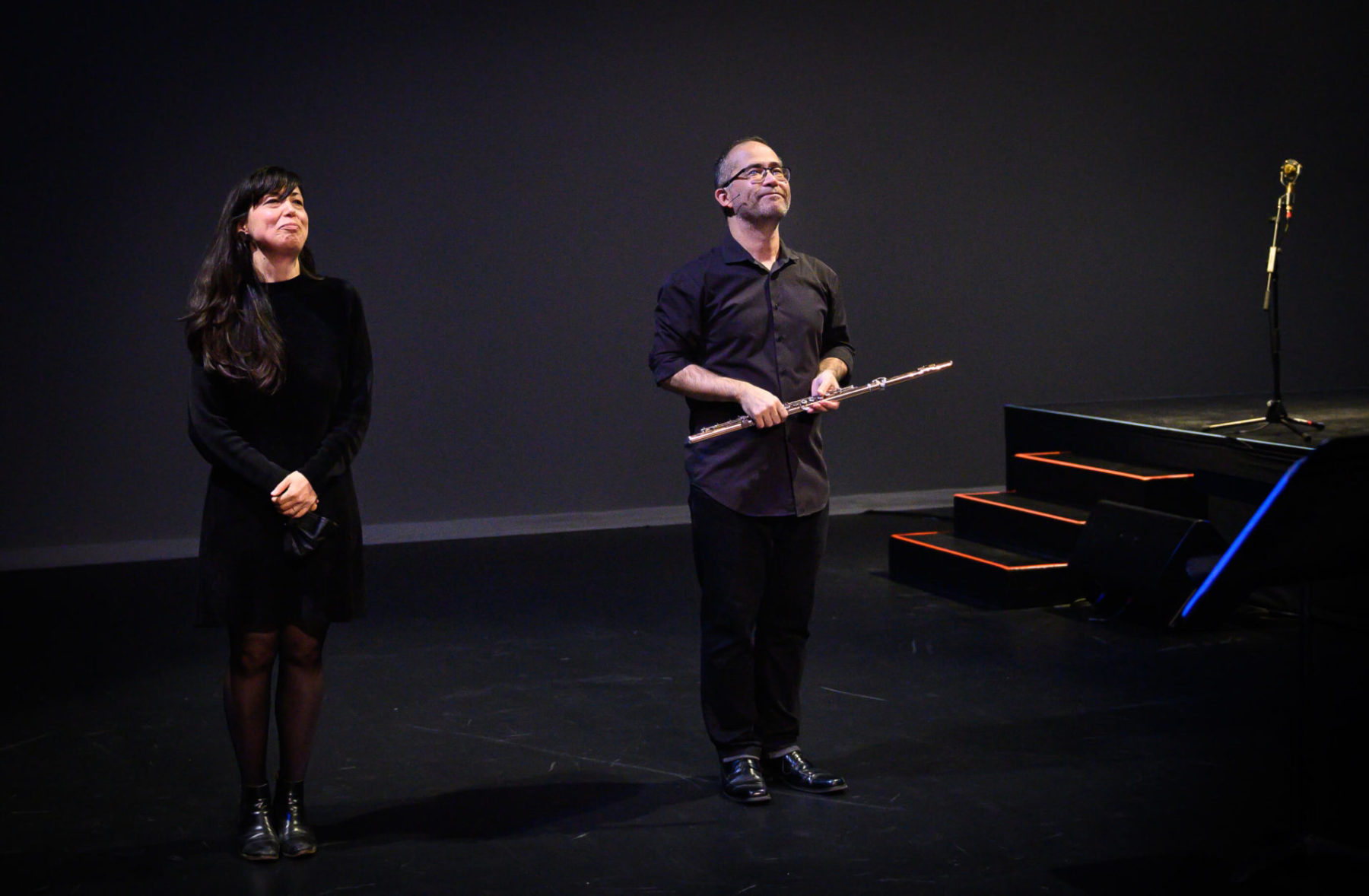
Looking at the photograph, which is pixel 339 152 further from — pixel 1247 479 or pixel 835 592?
pixel 1247 479

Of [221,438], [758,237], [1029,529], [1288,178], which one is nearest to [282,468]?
[221,438]

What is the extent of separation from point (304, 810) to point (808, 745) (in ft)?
4.28

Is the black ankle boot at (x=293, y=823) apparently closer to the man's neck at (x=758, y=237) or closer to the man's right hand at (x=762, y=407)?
the man's right hand at (x=762, y=407)

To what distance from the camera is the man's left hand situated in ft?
10.4

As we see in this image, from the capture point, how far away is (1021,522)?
18.3ft

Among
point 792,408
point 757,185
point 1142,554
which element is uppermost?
point 757,185

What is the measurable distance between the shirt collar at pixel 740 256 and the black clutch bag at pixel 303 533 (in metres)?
1.09

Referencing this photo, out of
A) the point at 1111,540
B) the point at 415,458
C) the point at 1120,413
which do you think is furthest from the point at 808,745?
the point at 415,458

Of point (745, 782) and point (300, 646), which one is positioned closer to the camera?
point (300, 646)

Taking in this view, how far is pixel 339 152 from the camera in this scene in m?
6.61

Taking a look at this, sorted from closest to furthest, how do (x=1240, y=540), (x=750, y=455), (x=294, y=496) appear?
1. (x=1240, y=540)
2. (x=294, y=496)
3. (x=750, y=455)

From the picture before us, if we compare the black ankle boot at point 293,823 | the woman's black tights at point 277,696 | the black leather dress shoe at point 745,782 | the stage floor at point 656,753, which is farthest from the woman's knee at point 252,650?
the black leather dress shoe at point 745,782

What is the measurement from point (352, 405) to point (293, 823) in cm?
89

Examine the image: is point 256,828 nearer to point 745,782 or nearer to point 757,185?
point 745,782
